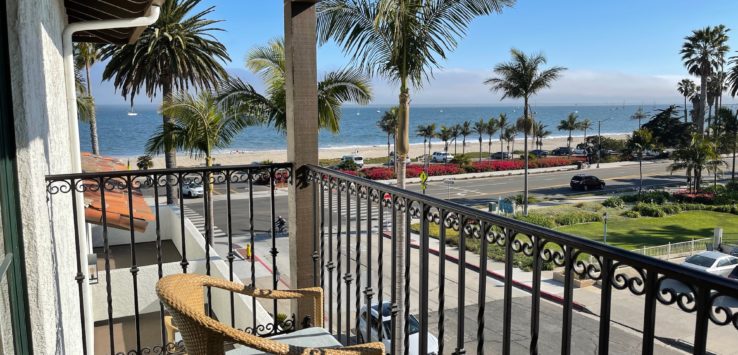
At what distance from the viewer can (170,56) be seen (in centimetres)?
1825

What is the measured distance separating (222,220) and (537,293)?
970 inches

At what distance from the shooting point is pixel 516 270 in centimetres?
1598

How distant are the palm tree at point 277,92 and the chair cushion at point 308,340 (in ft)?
30.5

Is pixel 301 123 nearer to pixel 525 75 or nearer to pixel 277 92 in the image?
pixel 277 92

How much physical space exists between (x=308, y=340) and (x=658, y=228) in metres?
25.1

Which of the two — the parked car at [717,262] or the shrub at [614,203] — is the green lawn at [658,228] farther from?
the parked car at [717,262]

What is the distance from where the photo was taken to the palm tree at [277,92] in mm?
11844

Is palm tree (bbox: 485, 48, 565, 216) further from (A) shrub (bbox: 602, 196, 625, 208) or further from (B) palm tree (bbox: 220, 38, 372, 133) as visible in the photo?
(B) palm tree (bbox: 220, 38, 372, 133)

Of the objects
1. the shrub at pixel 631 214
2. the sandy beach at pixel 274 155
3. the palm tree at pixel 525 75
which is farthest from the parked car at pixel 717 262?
the sandy beach at pixel 274 155

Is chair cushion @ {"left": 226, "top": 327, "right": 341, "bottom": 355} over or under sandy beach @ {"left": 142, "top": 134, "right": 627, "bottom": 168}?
over

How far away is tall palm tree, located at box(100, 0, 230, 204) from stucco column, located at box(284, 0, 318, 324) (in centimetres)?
1506

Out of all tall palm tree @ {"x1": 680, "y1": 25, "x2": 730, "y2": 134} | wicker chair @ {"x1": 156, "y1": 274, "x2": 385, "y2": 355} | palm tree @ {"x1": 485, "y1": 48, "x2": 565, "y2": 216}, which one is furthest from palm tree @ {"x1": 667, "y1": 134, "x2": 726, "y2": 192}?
wicker chair @ {"x1": 156, "y1": 274, "x2": 385, "y2": 355}

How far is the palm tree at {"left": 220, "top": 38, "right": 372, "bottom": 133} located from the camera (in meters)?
11.8

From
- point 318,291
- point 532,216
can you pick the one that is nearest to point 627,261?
point 318,291
